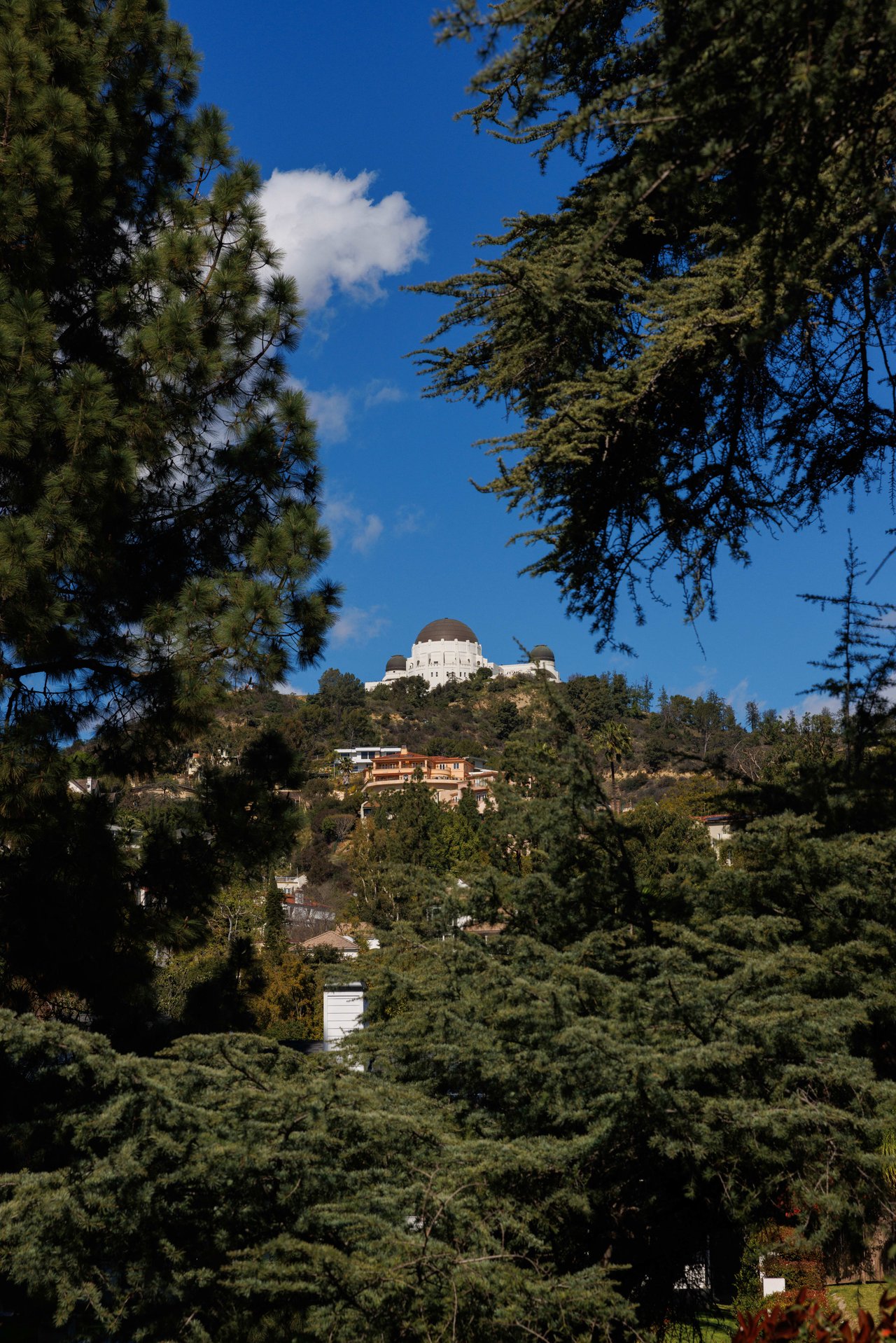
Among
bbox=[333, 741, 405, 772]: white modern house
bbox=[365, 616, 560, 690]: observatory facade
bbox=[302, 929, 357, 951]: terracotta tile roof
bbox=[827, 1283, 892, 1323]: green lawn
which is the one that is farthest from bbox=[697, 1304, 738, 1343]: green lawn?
bbox=[365, 616, 560, 690]: observatory facade

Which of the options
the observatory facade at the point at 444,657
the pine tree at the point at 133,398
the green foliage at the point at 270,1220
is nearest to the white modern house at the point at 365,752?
the observatory facade at the point at 444,657

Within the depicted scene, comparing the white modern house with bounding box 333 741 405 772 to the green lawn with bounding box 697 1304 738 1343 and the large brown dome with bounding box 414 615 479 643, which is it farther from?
the green lawn with bounding box 697 1304 738 1343

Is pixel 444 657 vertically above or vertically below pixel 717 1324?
above

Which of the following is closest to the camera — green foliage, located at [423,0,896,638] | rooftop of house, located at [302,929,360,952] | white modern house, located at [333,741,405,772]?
green foliage, located at [423,0,896,638]

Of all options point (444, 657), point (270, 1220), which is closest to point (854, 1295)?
point (270, 1220)

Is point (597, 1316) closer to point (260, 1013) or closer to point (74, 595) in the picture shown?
point (74, 595)

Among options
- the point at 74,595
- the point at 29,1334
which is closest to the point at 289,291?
the point at 74,595

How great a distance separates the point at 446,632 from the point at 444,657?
15.3 ft

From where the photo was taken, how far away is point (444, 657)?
134 metres

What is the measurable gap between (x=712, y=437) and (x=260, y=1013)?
21.2 metres

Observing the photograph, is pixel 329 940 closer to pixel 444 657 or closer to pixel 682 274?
pixel 682 274

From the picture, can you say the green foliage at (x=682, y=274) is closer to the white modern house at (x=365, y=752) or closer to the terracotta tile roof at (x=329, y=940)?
the terracotta tile roof at (x=329, y=940)

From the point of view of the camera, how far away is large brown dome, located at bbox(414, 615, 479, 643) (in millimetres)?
137250

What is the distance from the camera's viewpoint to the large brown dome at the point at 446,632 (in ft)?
450
